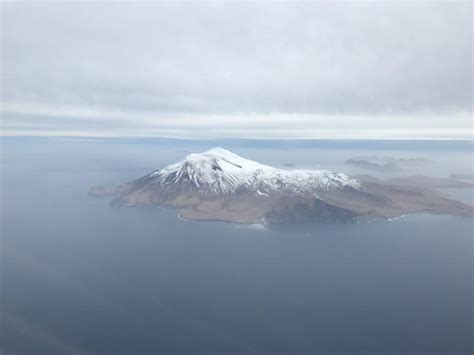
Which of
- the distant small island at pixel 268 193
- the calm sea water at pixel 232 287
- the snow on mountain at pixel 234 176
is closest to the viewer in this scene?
the calm sea water at pixel 232 287

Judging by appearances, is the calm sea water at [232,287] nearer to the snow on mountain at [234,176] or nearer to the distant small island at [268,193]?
the distant small island at [268,193]

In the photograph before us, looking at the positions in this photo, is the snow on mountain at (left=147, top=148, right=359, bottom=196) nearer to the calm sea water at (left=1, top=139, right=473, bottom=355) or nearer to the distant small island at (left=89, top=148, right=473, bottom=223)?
the distant small island at (left=89, top=148, right=473, bottom=223)

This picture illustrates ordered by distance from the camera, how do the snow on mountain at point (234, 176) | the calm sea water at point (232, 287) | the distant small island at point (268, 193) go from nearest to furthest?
the calm sea water at point (232, 287), the distant small island at point (268, 193), the snow on mountain at point (234, 176)

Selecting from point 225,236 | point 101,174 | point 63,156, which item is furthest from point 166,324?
point 63,156

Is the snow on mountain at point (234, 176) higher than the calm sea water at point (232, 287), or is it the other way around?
the snow on mountain at point (234, 176)

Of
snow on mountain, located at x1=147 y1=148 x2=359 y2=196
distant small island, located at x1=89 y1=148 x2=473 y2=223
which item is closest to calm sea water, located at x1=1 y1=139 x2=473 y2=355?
distant small island, located at x1=89 y1=148 x2=473 y2=223

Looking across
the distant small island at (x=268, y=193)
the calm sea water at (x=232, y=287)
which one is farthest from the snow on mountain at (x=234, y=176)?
the calm sea water at (x=232, y=287)

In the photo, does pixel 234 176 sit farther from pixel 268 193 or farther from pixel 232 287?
pixel 232 287
